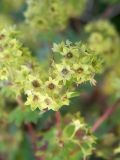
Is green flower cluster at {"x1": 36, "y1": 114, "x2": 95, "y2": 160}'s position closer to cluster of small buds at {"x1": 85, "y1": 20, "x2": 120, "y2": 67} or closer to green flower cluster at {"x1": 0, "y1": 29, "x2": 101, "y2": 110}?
green flower cluster at {"x1": 0, "y1": 29, "x2": 101, "y2": 110}

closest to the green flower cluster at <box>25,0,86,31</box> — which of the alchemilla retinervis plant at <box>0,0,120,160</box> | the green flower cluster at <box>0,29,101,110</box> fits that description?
the alchemilla retinervis plant at <box>0,0,120,160</box>

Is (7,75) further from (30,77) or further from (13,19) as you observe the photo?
(13,19)

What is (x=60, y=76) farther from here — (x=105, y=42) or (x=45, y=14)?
(x=105, y=42)

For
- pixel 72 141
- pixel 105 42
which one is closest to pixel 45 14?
pixel 105 42

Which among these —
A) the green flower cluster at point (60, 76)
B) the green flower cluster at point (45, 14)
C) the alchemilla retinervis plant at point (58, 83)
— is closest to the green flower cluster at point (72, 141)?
the alchemilla retinervis plant at point (58, 83)

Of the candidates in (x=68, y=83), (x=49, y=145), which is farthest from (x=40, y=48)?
(x=68, y=83)

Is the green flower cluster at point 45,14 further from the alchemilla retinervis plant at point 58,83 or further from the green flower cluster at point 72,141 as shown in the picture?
the green flower cluster at point 72,141

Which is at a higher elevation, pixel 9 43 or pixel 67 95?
pixel 9 43
